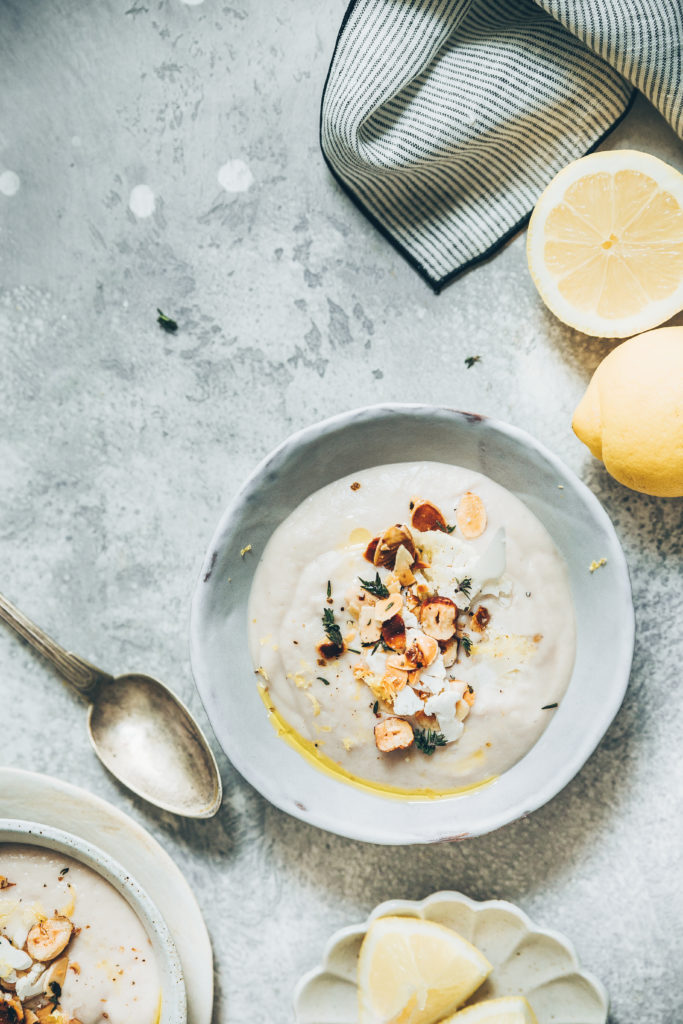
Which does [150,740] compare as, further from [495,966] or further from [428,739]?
[495,966]

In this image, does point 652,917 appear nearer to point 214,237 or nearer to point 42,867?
point 42,867

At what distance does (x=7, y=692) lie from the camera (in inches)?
68.6

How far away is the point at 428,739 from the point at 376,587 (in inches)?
12.8

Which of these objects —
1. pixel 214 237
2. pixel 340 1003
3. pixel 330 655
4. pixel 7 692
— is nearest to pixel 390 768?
pixel 330 655

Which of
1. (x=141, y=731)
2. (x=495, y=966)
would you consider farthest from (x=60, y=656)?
(x=495, y=966)

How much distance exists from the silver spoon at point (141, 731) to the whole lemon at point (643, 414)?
106 cm

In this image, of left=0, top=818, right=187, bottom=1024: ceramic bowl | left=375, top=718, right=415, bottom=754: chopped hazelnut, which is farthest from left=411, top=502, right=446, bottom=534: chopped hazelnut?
left=0, top=818, right=187, bottom=1024: ceramic bowl

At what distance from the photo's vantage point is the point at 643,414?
1.43 m

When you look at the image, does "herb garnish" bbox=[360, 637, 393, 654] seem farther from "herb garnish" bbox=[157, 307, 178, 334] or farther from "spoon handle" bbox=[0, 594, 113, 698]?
"herb garnish" bbox=[157, 307, 178, 334]

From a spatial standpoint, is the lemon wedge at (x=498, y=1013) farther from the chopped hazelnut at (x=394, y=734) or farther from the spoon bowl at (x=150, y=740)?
the spoon bowl at (x=150, y=740)

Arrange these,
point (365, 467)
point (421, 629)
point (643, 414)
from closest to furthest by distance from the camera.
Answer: point (643, 414), point (421, 629), point (365, 467)

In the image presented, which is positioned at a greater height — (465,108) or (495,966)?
(465,108)

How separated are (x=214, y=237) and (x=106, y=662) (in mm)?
997

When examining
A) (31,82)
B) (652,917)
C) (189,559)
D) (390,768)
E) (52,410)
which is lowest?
(652,917)
